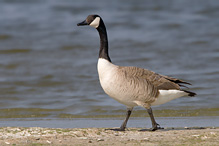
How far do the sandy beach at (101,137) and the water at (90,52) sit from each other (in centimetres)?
262

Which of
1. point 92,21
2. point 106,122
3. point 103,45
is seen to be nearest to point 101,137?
point 103,45

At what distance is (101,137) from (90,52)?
33.1 feet

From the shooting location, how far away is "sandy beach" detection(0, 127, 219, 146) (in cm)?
552

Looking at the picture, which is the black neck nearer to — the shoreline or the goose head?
the goose head

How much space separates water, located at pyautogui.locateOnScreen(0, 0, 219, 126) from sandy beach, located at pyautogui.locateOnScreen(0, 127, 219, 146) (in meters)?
2.62

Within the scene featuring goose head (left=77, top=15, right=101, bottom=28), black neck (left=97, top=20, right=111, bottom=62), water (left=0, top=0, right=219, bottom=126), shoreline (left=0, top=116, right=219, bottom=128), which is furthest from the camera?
water (left=0, top=0, right=219, bottom=126)

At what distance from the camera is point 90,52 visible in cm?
1598

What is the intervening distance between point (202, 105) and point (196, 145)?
443cm

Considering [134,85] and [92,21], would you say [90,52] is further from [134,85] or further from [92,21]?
[134,85]

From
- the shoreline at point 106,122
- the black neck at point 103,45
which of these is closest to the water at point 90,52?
the shoreline at point 106,122

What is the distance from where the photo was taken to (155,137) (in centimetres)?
599

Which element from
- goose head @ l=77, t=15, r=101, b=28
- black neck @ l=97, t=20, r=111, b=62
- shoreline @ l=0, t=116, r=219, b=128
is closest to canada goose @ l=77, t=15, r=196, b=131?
black neck @ l=97, t=20, r=111, b=62

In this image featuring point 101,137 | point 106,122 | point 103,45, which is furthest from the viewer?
point 106,122

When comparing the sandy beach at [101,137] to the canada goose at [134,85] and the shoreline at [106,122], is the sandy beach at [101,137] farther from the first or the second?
the shoreline at [106,122]
